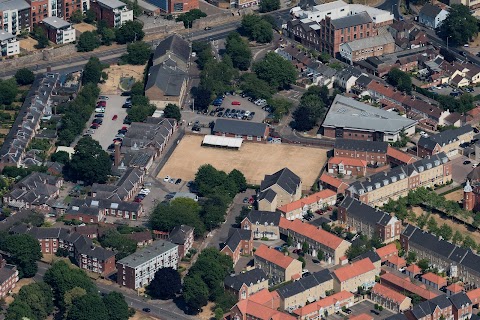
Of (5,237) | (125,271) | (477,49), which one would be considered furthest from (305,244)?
(477,49)

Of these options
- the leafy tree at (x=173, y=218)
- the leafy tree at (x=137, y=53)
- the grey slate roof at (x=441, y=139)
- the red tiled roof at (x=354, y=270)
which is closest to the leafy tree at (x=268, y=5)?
the leafy tree at (x=137, y=53)

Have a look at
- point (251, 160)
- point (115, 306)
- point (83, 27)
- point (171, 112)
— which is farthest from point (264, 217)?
point (83, 27)

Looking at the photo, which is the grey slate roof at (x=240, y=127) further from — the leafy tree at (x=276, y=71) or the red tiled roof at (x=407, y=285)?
the red tiled roof at (x=407, y=285)

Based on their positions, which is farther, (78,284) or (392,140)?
(392,140)

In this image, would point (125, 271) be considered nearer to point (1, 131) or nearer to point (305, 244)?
point (305, 244)

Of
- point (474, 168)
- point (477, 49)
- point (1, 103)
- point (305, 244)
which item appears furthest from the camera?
point (477, 49)

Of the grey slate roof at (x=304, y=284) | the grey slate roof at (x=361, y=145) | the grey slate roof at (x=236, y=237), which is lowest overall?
the grey slate roof at (x=361, y=145)

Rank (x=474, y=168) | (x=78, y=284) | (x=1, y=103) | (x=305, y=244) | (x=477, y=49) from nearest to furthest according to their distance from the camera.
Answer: (x=78, y=284) → (x=305, y=244) → (x=474, y=168) → (x=1, y=103) → (x=477, y=49)
